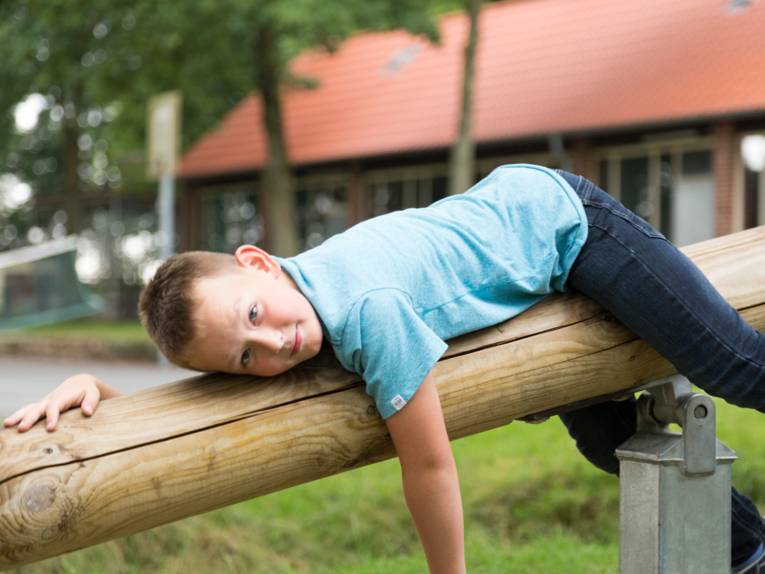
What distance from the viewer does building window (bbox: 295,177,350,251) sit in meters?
21.4

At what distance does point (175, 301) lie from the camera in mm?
1988

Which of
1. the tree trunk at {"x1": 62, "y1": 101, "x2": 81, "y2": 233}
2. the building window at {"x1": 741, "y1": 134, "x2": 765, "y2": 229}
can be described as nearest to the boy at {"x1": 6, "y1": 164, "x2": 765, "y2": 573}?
the building window at {"x1": 741, "y1": 134, "x2": 765, "y2": 229}

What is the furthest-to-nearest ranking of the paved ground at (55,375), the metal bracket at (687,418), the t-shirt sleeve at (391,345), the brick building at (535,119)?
the brick building at (535,119), the paved ground at (55,375), the metal bracket at (687,418), the t-shirt sleeve at (391,345)

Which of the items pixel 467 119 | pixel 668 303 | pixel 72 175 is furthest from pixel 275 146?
pixel 668 303

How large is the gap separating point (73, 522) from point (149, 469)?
16 cm

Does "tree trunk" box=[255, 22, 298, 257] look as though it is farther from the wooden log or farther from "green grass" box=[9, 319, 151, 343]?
the wooden log

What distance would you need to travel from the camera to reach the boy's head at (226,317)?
198 cm

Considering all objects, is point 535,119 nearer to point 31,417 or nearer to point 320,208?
point 320,208

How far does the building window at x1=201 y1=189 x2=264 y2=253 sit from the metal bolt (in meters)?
21.4

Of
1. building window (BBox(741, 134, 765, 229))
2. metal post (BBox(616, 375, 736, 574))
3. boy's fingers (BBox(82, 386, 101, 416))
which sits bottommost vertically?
building window (BBox(741, 134, 765, 229))

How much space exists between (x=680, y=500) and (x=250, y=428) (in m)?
0.90

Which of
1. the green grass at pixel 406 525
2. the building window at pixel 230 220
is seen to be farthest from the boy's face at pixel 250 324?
the building window at pixel 230 220

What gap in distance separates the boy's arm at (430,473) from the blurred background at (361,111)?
882 cm

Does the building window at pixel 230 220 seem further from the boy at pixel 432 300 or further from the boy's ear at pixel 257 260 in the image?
the boy's ear at pixel 257 260
